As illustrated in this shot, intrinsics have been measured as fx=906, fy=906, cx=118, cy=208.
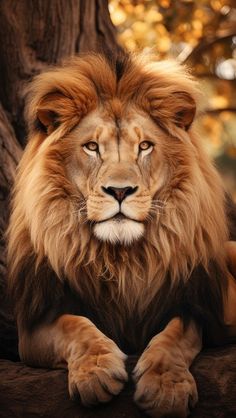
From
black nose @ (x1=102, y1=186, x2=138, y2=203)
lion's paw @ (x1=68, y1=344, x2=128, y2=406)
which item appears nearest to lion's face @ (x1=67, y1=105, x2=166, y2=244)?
black nose @ (x1=102, y1=186, x2=138, y2=203)

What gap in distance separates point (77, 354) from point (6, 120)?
7.79 ft

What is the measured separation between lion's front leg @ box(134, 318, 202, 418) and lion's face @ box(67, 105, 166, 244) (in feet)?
1.65

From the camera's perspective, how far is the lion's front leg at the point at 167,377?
3775mm

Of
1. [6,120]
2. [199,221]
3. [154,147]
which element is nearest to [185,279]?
[199,221]

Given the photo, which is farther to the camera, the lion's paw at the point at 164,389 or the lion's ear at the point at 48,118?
the lion's ear at the point at 48,118

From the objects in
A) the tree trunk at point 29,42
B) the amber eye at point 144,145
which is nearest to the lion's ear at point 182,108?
the amber eye at point 144,145

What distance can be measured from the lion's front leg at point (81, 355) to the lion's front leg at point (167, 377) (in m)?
0.11

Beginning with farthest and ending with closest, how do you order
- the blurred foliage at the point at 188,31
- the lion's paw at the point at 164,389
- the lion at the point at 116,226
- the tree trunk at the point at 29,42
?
1. the blurred foliage at the point at 188,31
2. the tree trunk at the point at 29,42
3. the lion at the point at 116,226
4. the lion's paw at the point at 164,389

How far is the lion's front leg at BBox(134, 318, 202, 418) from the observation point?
149 inches

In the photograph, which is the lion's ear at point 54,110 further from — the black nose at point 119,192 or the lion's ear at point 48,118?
the black nose at point 119,192

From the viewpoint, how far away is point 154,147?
4316 mm

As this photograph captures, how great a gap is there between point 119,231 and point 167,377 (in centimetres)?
68

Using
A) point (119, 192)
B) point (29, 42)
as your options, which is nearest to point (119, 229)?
point (119, 192)

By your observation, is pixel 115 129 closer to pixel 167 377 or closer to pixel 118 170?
pixel 118 170
